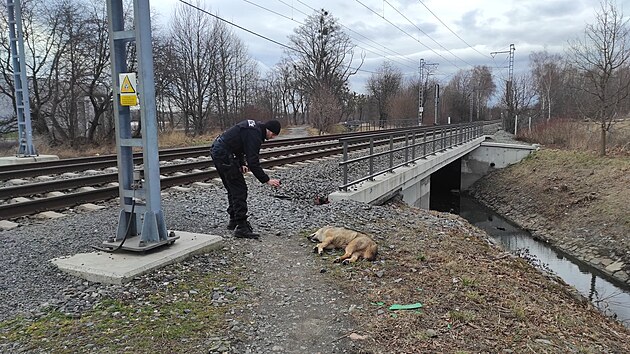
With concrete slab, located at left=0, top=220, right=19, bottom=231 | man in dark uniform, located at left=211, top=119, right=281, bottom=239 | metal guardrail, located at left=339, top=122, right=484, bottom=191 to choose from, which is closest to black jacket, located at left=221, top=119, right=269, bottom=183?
man in dark uniform, located at left=211, top=119, right=281, bottom=239

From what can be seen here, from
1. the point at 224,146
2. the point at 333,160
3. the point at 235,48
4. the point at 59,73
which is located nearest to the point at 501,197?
the point at 333,160

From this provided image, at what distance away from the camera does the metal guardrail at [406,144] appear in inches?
355

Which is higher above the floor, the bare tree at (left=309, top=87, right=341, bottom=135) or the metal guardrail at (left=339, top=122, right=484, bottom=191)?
the bare tree at (left=309, top=87, right=341, bottom=135)

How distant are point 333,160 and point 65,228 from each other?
8.72m

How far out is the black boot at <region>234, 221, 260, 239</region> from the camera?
5.59 m

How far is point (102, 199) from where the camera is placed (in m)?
7.91

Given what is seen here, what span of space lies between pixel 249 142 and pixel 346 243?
172 centimetres

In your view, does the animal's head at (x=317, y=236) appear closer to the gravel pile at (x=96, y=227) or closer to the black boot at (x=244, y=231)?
the gravel pile at (x=96, y=227)

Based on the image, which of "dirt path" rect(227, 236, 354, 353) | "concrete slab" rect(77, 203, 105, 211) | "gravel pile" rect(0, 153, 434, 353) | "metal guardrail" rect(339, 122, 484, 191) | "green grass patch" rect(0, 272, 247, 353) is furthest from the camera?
"metal guardrail" rect(339, 122, 484, 191)

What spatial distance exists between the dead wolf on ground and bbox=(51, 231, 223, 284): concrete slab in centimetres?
133

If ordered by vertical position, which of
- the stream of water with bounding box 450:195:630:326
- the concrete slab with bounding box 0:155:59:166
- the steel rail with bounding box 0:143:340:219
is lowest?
the stream of water with bounding box 450:195:630:326

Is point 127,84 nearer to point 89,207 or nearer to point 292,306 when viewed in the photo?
point 292,306

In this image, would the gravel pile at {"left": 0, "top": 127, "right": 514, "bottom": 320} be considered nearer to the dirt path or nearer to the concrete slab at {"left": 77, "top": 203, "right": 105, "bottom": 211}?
the concrete slab at {"left": 77, "top": 203, "right": 105, "bottom": 211}

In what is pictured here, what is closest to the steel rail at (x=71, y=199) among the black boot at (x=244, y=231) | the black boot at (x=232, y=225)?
the black boot at (x=232, y=225)
